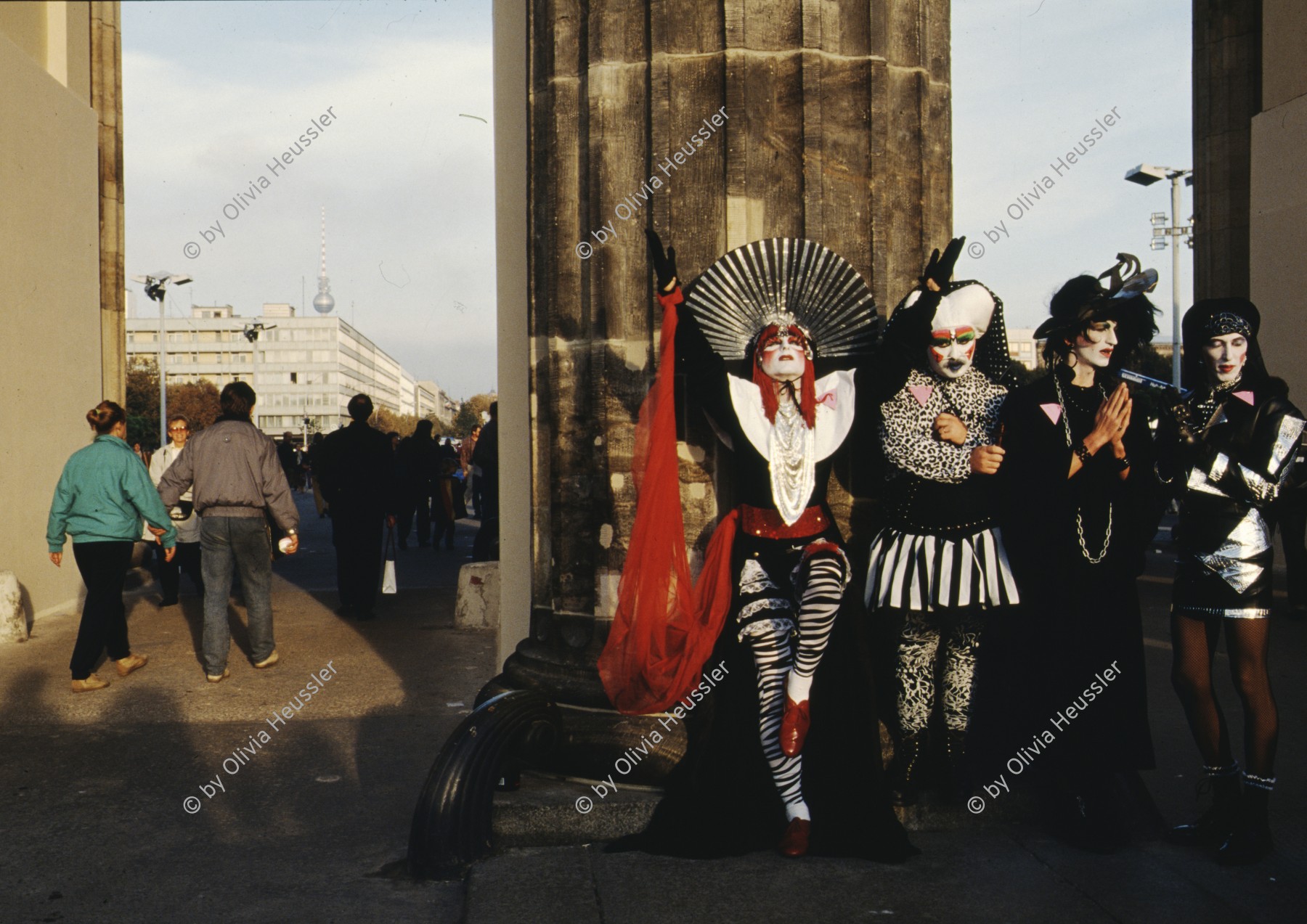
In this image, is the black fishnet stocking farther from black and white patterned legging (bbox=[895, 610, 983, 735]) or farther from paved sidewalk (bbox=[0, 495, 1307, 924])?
black and white patterned legging (bbox=[895, 610, 983, 735])

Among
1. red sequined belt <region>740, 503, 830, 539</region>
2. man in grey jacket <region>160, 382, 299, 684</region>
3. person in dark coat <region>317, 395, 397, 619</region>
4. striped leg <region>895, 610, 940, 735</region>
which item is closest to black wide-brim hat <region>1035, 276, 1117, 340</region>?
red sequined belt <region>740, 503, 830, 539</region>

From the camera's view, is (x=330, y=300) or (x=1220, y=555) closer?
(x=1220, y=555)

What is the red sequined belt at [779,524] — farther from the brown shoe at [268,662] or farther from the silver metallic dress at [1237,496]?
the brown shoe at [268,662]

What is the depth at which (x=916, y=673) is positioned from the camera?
4.38m

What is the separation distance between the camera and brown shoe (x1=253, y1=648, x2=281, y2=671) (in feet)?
26.3

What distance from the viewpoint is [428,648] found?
28.7ft

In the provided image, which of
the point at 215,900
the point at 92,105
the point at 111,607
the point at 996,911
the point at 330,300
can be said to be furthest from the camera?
the point at 330,300

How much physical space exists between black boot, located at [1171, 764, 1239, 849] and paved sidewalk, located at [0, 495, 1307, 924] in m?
0.13

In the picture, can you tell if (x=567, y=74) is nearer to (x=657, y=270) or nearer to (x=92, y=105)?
(x=657, y=270)

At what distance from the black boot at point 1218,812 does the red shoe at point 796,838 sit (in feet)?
4.43

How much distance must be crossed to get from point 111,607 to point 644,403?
4411 mm

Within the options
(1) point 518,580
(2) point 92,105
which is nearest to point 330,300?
(2) point 92,105

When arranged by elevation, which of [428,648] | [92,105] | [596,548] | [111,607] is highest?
[92,105]

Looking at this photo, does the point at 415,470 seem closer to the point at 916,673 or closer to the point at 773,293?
the point at 773,293
